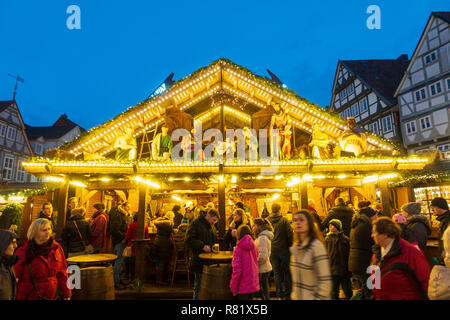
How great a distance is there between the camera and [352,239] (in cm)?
508

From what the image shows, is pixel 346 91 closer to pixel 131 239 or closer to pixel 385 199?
pixel 385 199

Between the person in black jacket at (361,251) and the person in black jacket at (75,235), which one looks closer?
the person in black jacket at (361,251)

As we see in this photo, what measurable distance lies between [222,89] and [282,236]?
633 centimetres

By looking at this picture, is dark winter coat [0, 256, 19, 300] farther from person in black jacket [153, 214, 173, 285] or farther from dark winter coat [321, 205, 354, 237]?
dark winter coat [321, 205, 354, 237]

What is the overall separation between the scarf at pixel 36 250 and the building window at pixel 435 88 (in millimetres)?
27909

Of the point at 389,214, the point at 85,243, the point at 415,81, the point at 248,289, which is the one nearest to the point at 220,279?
the point at 248,289

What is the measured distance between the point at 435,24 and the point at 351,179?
2131 centimetres

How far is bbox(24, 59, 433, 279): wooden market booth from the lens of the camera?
7543 mm

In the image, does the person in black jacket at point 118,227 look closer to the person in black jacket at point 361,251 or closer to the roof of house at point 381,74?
the person in black jacket at point 361,251

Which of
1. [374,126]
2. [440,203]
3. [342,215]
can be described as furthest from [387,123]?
[440,203]

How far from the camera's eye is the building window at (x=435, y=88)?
71.9ft

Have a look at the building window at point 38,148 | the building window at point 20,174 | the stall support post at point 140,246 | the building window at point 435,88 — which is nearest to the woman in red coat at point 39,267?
the stall support post at point 140,246

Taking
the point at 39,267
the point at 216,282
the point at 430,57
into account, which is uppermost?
the point at 430,57

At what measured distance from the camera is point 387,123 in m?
26.8
